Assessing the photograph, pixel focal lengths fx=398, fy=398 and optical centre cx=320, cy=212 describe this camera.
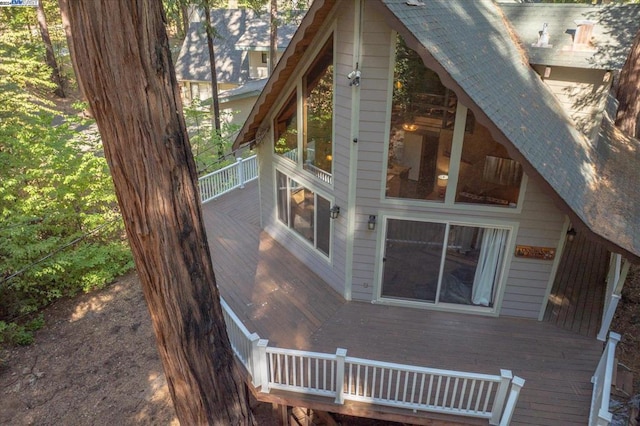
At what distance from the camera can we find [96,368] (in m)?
8.50

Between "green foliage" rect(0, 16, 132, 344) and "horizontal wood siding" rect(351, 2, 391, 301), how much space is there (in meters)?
6.87

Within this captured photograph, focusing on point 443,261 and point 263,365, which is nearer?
point 263,365

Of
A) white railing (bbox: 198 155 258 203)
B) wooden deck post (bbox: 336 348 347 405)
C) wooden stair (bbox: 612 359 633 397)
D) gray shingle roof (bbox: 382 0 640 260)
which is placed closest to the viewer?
gray shingle roof (bbox: 382 0 640 260)

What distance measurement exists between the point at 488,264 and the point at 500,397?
226cm

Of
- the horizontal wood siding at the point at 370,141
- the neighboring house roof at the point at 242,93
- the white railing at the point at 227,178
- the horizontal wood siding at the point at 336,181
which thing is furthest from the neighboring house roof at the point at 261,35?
the horizontal wood siding at the point at 370,141

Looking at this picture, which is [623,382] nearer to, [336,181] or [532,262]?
[532,262]

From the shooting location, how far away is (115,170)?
292cm

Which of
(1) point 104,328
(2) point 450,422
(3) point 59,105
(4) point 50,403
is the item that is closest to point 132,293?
(1) point 104,328

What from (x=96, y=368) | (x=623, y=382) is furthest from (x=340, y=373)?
(x=96, y=368)

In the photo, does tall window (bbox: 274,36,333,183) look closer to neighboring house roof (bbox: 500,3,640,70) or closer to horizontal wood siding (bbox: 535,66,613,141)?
neighboring house roof (bbox: 500,3,640,70)

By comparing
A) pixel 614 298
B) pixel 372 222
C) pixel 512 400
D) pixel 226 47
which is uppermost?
pixel 226 47

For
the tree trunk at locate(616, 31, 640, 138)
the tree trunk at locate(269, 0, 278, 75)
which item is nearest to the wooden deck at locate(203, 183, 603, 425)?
the tree trunk at locate(616, 31, 640, 138)

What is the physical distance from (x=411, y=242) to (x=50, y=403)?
7.62 metres

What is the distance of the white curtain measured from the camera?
661 centimetres
